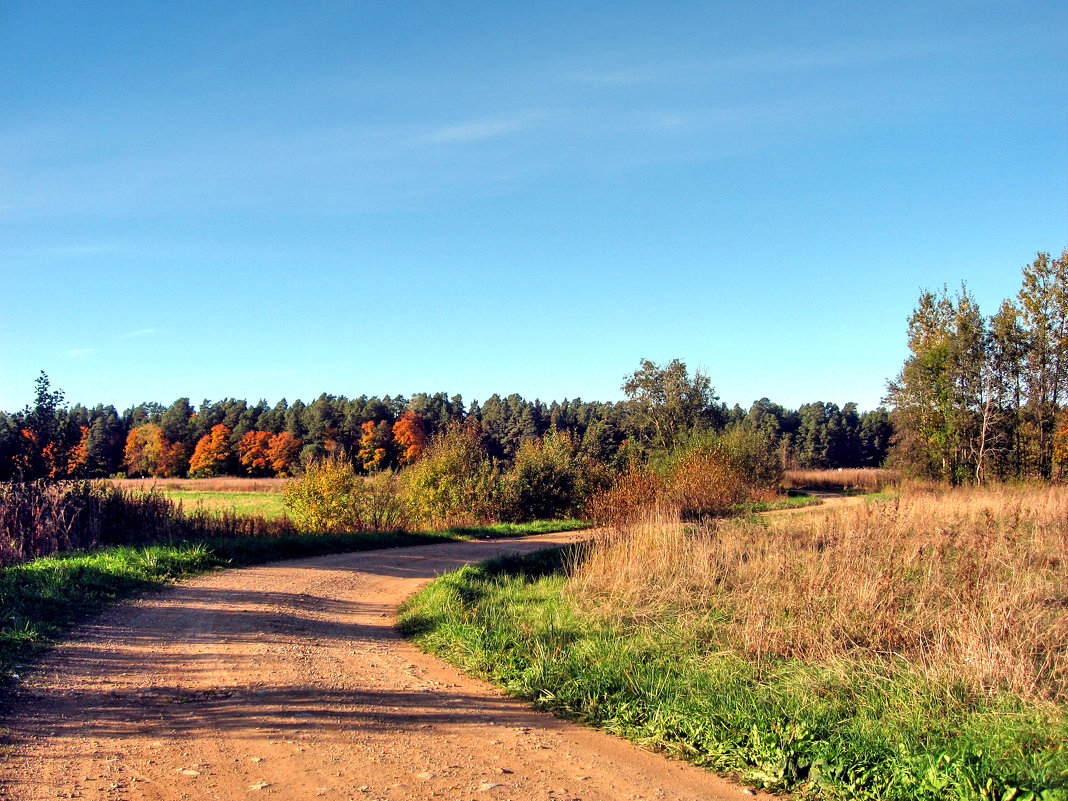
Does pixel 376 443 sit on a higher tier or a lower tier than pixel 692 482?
lower

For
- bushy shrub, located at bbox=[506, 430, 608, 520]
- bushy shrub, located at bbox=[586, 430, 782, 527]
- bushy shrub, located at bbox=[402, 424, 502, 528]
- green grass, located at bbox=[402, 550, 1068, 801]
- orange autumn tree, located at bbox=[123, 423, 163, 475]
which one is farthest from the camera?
orange autumn tree, located at bbox=[123, 423, 163, 475]

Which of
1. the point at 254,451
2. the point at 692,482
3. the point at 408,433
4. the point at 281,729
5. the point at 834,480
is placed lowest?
the point at 254,451

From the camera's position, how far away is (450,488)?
2556 cm

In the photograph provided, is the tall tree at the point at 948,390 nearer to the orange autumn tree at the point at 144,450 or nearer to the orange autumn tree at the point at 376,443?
the orange autumn tree at the point at 376,443

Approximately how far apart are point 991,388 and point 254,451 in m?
66.4

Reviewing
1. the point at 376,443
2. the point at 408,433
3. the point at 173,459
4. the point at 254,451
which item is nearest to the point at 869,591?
the point at 408,433

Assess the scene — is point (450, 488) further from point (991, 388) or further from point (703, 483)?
point (991, 388)

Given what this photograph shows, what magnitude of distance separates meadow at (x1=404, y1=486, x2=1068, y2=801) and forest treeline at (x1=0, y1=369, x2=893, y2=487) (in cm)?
1923

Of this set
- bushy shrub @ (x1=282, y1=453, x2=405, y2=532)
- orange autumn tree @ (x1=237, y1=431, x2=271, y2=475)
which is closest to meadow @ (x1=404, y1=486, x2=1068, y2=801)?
bushy shrub @ (x1=282, y1=453, x2=405, y2=532)

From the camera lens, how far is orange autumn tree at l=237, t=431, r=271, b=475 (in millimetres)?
73938

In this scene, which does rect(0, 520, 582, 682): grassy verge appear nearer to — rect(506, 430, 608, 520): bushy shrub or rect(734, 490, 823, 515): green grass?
rect(506, 430, 608, 520): bushy shrub

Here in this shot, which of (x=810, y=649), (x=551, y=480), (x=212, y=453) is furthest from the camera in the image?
(x=212, y=453)

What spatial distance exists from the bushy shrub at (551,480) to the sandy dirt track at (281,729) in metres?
18.5

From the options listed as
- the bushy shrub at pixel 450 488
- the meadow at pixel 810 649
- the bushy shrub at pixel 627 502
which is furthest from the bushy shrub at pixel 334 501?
the meadow at pixel 810 649
